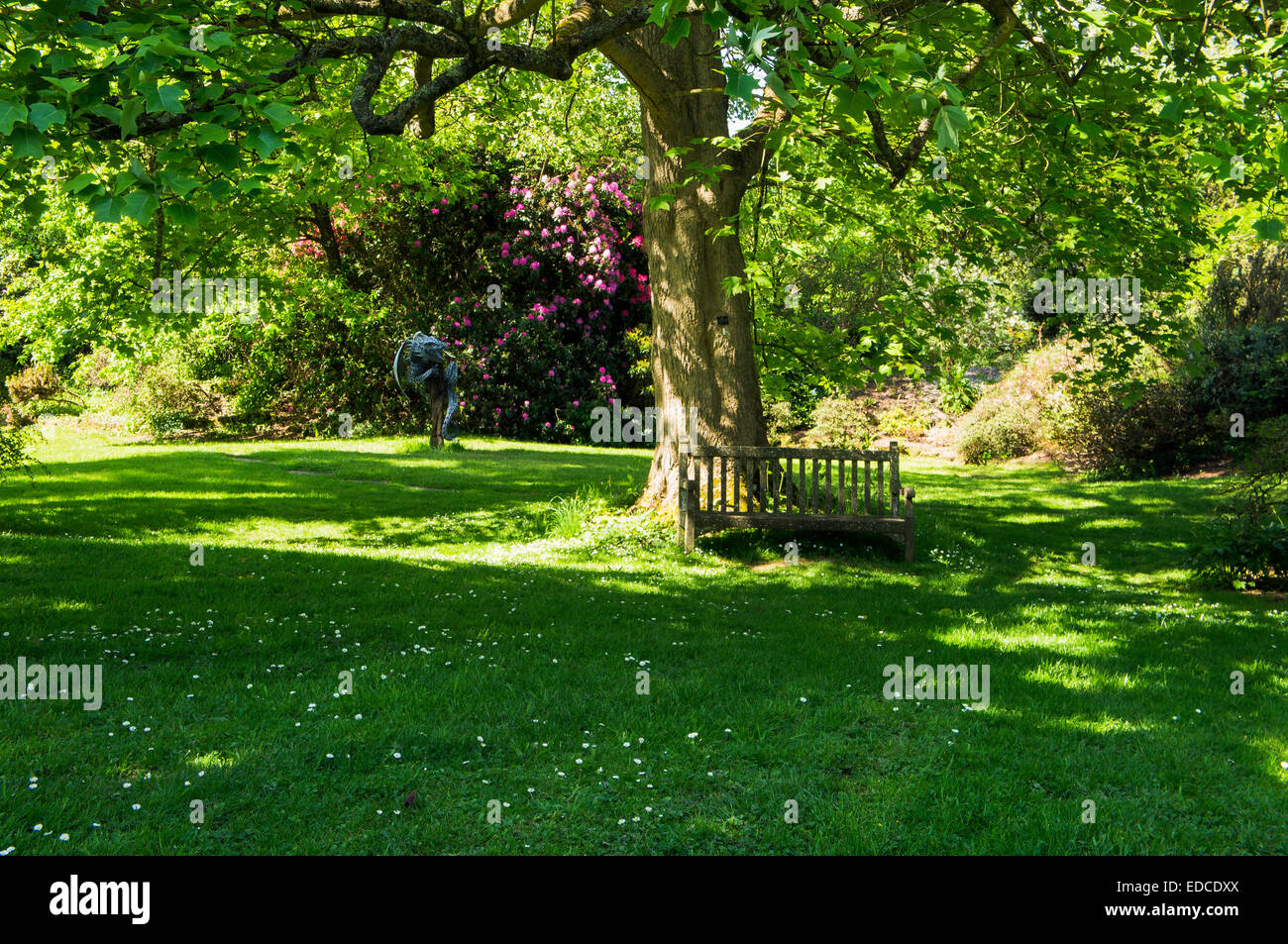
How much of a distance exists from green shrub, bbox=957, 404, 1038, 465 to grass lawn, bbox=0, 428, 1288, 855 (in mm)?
10382

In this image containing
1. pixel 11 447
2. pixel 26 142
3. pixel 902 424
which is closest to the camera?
pixel 26 142

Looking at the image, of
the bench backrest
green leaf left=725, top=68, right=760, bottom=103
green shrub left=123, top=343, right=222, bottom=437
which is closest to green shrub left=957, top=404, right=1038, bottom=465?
the bench backrest

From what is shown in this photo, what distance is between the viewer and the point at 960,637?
7023mm

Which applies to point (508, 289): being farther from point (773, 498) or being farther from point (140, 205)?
point (140, 205)

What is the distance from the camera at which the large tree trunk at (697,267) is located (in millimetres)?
11133

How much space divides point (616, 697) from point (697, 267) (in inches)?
275

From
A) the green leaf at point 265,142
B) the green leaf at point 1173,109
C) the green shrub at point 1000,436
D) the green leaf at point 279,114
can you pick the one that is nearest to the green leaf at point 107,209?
the green leaf at point 265,142

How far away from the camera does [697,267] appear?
11.3 metres

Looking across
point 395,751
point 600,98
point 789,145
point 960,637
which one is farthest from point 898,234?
point 600,98

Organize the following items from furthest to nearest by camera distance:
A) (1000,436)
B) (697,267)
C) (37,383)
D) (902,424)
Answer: (37,383)
(902,424)
(1000,436)
(697,267)

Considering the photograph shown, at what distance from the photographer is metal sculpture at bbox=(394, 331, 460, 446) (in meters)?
18.9

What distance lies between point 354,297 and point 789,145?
600 inches

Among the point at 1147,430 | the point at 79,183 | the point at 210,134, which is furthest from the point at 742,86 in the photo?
the point at 1147,430

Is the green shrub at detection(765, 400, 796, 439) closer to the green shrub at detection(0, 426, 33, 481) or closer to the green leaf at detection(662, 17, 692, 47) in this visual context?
the green shrub at detection(0, 426, 33, 481)
